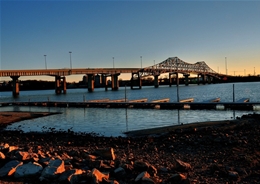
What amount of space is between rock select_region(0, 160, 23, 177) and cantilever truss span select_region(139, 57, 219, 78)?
118 m

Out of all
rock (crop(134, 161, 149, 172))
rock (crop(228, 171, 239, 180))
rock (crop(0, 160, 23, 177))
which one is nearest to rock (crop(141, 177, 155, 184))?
rock (crop(134, 161, 149, 172))

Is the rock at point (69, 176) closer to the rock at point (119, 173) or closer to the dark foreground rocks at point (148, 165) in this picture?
the dark foreground rocks at point (148, 165)

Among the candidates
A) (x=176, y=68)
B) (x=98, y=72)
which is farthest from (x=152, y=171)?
(x=176, y=68)

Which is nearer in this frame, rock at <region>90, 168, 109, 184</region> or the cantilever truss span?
rock at <region>90, 168, 109, 184</region>

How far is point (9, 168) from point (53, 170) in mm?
968

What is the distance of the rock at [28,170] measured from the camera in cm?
540

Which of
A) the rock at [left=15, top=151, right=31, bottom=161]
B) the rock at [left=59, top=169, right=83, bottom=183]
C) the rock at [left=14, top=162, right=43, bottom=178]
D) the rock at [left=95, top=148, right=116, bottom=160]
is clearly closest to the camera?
the rock at [left=59, top=169, right=83, bottom=183]

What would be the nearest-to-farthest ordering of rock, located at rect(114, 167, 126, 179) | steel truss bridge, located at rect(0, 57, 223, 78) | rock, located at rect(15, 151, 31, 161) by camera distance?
rock, located at rect(114, 167, 126, 179), rock, located at rect(15, 151, 31, 161), steel truss bridge, located at rect(0, 57, 223, 78)

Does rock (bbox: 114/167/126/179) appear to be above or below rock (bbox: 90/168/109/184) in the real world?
below

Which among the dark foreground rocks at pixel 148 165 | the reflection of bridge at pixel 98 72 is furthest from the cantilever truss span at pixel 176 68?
the dark foreground rocks at pixel 148 165

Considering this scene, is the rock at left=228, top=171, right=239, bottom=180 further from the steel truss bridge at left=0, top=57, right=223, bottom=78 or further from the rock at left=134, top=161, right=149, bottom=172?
the steel truss bridge at left=0, top=57, right=223, bottom=78

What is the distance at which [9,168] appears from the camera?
5.60 m

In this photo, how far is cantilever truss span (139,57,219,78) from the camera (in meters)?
131

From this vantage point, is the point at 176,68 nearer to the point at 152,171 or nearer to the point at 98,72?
the point at 98,72
